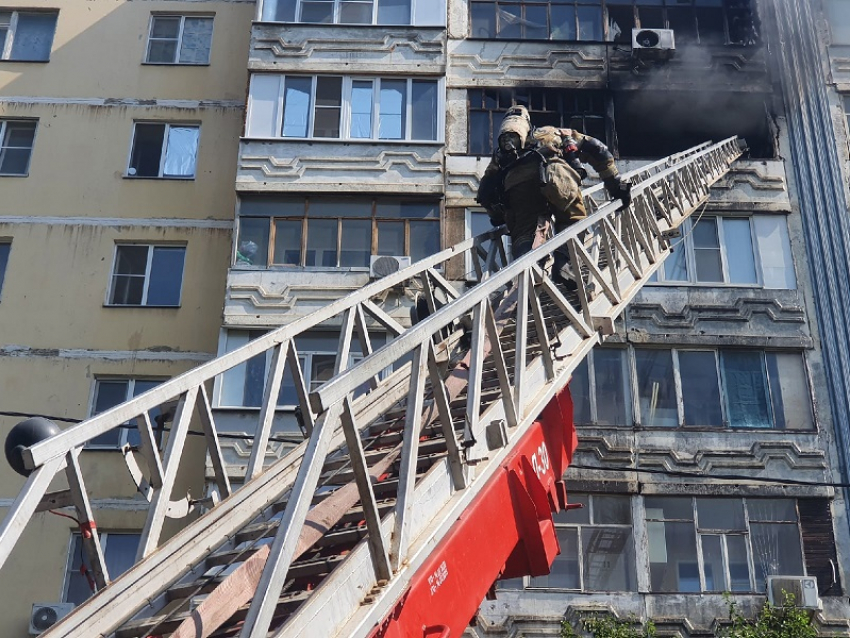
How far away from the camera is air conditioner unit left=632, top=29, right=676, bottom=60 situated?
15.1 meters

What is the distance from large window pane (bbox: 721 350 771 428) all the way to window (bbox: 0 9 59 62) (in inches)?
488

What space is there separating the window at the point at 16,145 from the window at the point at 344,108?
→ 4.08 m

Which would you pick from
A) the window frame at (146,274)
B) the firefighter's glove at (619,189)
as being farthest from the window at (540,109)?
the firefighter's glove at (619,189)

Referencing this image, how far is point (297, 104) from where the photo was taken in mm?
14656

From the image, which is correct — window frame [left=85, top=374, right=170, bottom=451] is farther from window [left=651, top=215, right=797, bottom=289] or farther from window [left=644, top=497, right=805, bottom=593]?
window [left=651, top=215, right=797, bottom=289]

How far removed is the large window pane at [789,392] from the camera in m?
13.3

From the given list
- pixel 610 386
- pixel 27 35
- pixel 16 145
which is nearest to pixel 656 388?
pixel 610 386

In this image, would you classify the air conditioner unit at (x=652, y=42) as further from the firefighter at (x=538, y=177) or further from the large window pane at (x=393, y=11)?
the firefighter at (x=538, y=177)

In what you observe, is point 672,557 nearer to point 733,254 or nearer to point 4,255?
point 733,254

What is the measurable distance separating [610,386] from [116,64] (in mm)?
9930

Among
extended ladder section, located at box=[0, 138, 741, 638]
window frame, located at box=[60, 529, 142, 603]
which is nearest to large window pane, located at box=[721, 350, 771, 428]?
extended ladder section, located at box=[0, 138, 741, 638]

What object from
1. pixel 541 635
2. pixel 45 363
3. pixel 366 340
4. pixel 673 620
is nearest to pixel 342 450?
pixel 366 340

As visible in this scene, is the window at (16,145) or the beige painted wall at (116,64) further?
the beige painted wall at (116,64)

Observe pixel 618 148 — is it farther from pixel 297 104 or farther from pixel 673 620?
pixel 673 620
